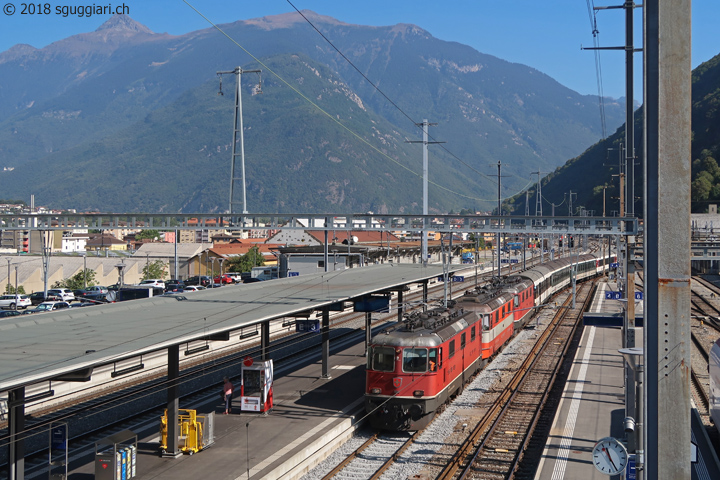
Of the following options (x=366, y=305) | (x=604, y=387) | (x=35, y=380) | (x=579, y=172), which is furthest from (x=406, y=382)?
(x=579, y=172)

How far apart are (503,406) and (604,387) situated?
4.37m

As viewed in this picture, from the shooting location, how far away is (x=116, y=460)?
45.2 ft

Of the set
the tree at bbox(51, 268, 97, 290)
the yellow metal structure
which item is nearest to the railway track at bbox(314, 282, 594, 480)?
the yellow metal structure

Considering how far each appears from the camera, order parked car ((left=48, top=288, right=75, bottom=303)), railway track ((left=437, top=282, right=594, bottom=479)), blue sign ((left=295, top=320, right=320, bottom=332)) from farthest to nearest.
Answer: parked car ((left=48, top=288, right=75, bottom=303)), blue sign ((left=295, top=320, right=320, bottom=332)), railway track ((left=437, top=282, right=594, bottom=479))

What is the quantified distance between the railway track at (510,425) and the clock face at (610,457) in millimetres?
6083

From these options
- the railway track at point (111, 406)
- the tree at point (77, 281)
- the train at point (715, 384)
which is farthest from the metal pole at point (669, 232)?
the tree at point (77, 281)

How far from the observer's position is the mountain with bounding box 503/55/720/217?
97.9m

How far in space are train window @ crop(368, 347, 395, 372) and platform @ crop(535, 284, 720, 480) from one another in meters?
4.60

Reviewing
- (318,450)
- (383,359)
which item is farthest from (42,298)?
(318,450)

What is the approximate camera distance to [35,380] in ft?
34.9

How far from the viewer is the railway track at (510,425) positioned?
16141 millimetres

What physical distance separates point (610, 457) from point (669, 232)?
17.0 feet

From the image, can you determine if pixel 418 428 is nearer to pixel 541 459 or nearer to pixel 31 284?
pixel 541 459

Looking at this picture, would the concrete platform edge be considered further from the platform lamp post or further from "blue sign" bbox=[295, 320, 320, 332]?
the platform lamp post
